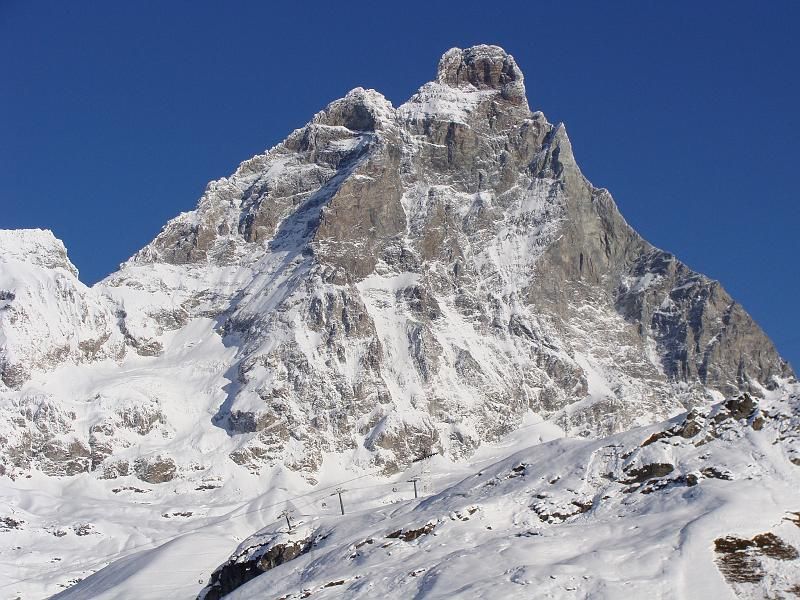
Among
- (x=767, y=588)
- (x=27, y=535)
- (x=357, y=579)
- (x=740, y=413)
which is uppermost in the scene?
(x=27, y=535)

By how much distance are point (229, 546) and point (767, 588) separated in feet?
294

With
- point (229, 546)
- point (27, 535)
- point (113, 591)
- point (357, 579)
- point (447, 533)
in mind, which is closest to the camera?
point (357, 579)

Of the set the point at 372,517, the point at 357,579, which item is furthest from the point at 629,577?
the point at 372,517

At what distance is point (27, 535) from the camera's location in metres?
195

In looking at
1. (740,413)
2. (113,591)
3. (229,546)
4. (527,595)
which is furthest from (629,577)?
(229,546)

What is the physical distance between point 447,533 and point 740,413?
19293 millimetres

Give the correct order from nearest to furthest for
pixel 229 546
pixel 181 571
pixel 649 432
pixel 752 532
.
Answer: pixel 752 532, pixel 649 432, pixel 181 571, pixel 229 546

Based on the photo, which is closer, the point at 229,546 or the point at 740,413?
the point at 740,413

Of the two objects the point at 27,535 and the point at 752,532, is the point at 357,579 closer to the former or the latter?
the point at 752,532

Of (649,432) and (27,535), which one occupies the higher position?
(27,535)

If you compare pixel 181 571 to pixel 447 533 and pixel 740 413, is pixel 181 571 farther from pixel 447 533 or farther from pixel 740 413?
pixel 740 413

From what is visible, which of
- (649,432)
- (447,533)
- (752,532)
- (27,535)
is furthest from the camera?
(27,535)

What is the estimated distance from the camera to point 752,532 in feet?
190

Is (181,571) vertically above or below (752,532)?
above
